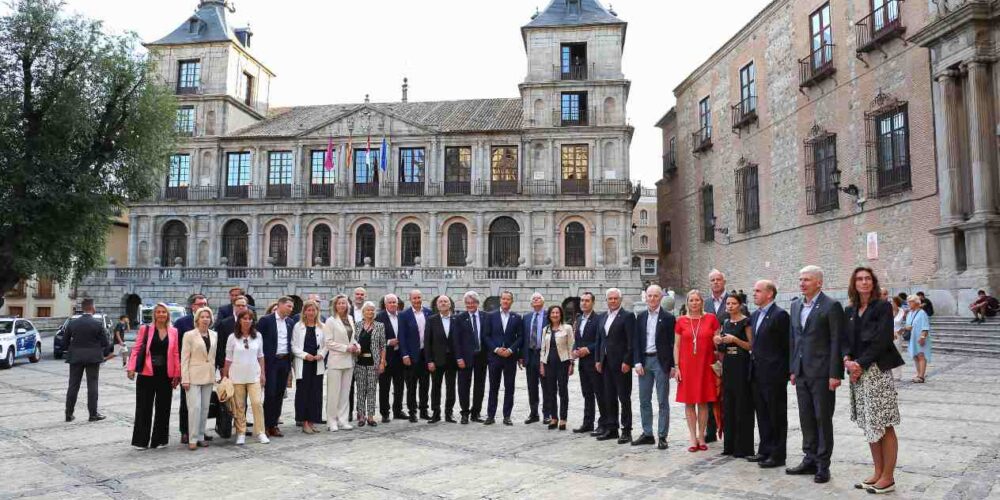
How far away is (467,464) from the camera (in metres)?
7.08

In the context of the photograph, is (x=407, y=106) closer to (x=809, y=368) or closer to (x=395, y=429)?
(x=395, y=429)

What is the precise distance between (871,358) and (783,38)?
23962 millimetres

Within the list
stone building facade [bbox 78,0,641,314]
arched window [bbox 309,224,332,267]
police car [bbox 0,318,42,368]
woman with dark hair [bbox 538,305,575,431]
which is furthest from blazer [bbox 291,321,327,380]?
arched window [bbox 309,224,332,267]

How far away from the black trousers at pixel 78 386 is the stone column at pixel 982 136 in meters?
20.0

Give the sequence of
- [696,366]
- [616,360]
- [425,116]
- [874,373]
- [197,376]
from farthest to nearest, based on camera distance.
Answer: [425,116], [616,360], [197,376], [696,366], [874,373]

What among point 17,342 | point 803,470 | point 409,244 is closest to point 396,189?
point 409,244

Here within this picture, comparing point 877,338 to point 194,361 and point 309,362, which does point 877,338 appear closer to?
point 309,362

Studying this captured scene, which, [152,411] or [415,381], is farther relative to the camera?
[415,381]

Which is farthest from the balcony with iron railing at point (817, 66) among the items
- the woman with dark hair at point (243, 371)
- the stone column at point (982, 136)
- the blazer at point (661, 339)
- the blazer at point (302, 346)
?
the woman with dark hair at point (243, 371)

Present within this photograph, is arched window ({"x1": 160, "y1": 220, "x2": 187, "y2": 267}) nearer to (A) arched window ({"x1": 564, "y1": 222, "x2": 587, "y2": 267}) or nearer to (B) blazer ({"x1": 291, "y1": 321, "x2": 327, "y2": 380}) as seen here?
(A) arched window ({"x1": 564, "y1": 222, "x2": 587, "y2": 267})

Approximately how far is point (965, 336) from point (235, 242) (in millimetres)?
34748

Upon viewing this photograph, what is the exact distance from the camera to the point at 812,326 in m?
6.28

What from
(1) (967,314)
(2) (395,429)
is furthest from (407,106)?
(2) (395,429)

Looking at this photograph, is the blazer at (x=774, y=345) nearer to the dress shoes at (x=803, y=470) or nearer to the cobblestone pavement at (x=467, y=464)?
the dress shoes at (x=803, y=470)
